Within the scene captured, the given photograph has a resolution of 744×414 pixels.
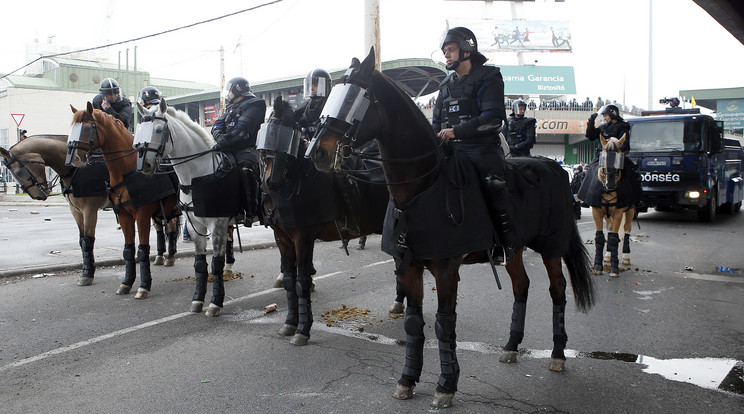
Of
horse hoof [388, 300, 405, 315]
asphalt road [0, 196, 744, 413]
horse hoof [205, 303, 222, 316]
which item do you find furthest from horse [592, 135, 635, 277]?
horse hoof [205, 303, 222, 316]

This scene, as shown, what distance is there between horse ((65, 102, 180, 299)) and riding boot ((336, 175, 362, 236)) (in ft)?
10.00

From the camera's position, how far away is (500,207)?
4.41m

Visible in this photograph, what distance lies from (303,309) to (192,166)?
244 centimetres

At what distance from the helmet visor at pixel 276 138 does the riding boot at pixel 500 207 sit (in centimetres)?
224

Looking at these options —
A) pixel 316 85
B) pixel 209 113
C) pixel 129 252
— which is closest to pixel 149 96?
pixel 129 252

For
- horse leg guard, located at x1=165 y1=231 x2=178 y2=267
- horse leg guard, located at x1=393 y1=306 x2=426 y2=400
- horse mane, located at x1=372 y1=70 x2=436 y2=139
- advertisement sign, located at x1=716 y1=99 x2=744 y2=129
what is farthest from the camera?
advertisement sign, located at x1=716 y1=99 x2=744 y2=129

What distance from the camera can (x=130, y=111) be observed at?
962 centimetres

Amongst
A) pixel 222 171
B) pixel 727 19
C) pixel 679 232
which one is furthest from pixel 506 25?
pixel 222 171

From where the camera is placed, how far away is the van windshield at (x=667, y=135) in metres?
16.0

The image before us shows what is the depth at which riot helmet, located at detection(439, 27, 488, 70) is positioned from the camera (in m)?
4.53

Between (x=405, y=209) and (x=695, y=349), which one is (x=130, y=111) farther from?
(x=695, y=349)

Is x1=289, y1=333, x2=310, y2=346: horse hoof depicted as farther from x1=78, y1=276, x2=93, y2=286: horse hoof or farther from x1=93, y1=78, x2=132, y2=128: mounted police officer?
x1=93, y1=78, x2=132, y2=128: mounted police officer

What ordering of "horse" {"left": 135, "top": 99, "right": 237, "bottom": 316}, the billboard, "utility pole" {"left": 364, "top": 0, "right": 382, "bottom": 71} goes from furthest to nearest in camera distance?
the billboard, "utility pole" {"left": 364, "top": 0, "right": 382, "bottom": 71}, "horse" {"left": 135, "top": 99, "right": 237, "bottom": 316}

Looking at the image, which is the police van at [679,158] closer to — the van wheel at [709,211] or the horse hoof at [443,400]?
the van wheel at [709,211]
